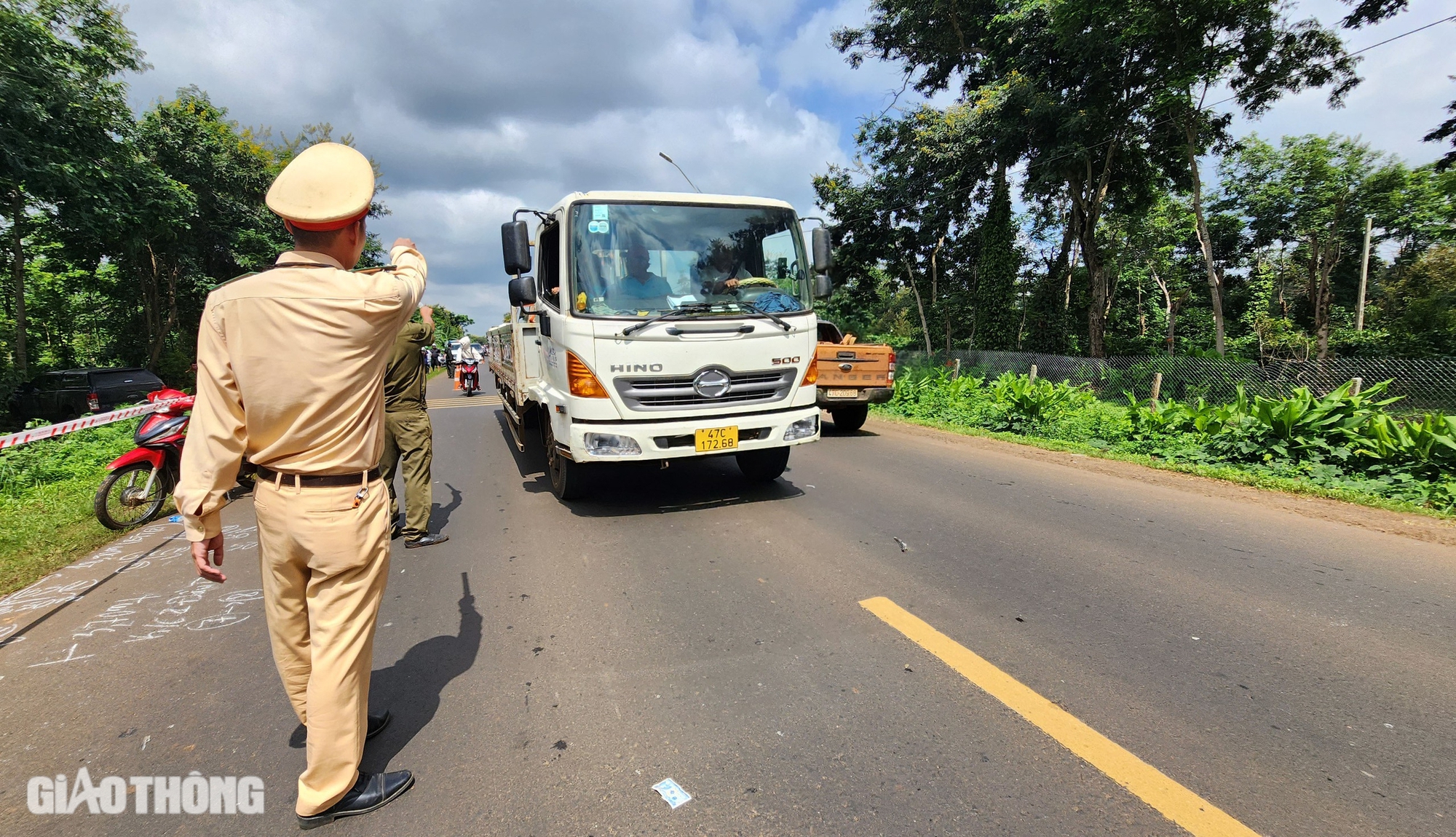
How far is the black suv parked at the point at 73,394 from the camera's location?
37.9 ft

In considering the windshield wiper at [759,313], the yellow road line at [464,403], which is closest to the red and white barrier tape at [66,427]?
the windshield wiper at [759,313]

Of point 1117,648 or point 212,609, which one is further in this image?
point 212,609

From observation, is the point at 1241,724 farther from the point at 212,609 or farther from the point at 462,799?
the point at 212,609

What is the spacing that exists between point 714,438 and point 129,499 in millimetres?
5207

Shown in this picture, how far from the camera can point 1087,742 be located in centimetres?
232

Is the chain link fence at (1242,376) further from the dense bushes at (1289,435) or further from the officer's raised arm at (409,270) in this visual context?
the officer's raised arm at (409,270)

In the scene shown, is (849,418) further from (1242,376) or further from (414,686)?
(414,686)

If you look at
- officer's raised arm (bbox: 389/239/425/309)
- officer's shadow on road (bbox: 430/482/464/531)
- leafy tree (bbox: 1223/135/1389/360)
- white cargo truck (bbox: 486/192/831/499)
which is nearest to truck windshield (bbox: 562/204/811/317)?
white cargo truck (bbox: 486/192/831/499)

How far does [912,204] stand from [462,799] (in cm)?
2248

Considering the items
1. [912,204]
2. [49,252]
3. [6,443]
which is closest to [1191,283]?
[912,204]

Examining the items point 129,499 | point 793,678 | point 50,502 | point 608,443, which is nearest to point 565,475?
point 608,443

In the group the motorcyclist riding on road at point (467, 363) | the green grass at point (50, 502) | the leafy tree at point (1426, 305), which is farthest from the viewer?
the leafy tree at point (1426, 305)

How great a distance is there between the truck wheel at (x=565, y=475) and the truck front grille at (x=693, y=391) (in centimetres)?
95

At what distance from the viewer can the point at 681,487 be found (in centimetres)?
620
